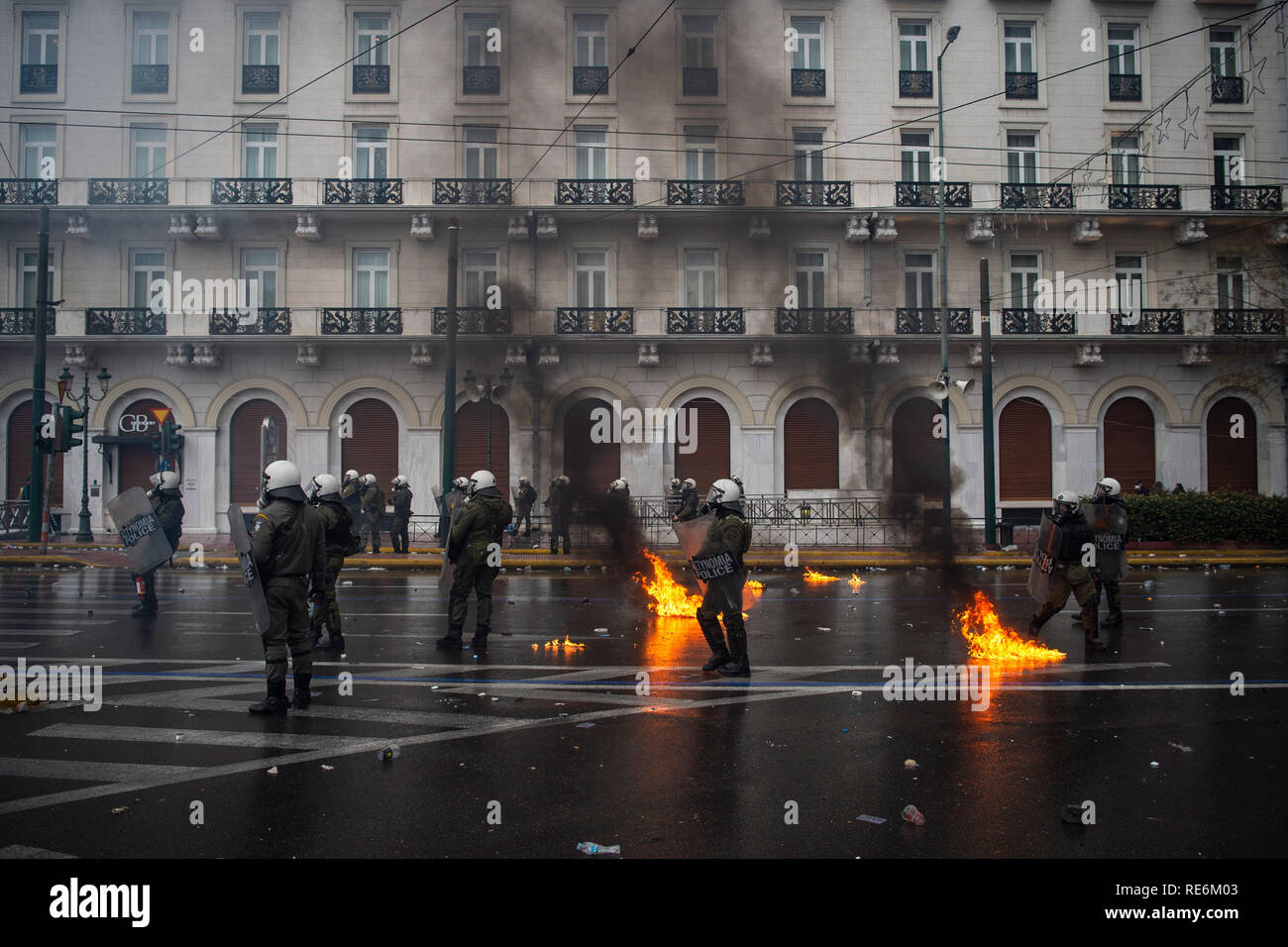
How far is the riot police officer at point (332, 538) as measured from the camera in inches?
352

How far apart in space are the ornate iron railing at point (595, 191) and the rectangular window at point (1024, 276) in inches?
460

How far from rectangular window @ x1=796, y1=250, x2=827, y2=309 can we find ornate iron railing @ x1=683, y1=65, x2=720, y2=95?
4.57 metres

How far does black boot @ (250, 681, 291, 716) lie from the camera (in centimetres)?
667

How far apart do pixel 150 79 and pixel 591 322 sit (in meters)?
14.4

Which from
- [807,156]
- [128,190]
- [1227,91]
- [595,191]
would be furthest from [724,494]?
[1227,91]

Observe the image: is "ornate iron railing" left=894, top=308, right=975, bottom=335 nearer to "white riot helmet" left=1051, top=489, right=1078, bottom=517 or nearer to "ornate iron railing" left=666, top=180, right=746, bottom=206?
"ornate iron railing" left=666, top=180, right=746, bottom=206

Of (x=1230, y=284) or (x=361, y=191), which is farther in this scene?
(x=1230, y=284)

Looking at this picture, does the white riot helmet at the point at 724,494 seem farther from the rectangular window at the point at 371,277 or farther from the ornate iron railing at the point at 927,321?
the rectangular window at the point at 371,277

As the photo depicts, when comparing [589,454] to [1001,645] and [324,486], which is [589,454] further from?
[1001,645]

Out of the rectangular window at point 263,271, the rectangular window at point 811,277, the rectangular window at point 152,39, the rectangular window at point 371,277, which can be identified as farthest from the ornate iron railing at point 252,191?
the rectangular window at point 811,277

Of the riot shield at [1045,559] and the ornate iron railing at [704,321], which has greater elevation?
the ornate iron railing at [704,321]

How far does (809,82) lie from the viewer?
2459cm

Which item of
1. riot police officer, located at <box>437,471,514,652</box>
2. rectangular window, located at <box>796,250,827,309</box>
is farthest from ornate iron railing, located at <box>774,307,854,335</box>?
riot police officer, located at <box>437,471,514,652</box>
